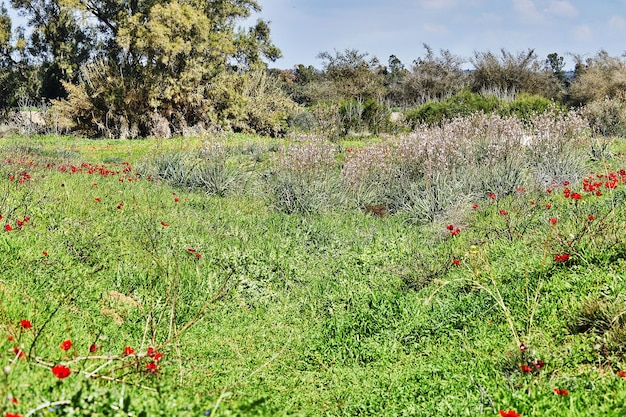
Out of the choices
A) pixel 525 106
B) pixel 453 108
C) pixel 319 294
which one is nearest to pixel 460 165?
pixel 319 294

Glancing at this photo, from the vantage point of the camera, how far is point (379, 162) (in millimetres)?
10078

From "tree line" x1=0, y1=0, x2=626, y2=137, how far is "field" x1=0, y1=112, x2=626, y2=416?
10212mm

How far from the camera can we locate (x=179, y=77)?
78.5 ft

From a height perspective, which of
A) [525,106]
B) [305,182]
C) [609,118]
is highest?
[525,106]

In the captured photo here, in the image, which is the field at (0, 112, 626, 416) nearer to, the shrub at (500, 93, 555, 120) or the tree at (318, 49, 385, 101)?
the shrub at (500, 93, 555, 120)

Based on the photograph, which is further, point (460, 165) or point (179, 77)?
point (179, 77)

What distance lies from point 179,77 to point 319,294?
20.4 m

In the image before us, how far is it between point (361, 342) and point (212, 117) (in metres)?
21.7

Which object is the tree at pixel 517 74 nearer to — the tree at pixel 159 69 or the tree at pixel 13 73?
the tree at pixel 159 69

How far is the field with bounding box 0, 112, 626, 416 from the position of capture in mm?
2938

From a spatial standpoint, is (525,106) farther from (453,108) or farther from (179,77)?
(179,77)

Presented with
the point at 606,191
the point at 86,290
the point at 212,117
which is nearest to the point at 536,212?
the point at 606,191

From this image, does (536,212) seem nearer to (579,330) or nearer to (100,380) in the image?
(579,330)

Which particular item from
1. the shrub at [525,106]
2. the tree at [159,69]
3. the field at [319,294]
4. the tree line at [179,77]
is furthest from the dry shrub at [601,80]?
the field at [319,294]
